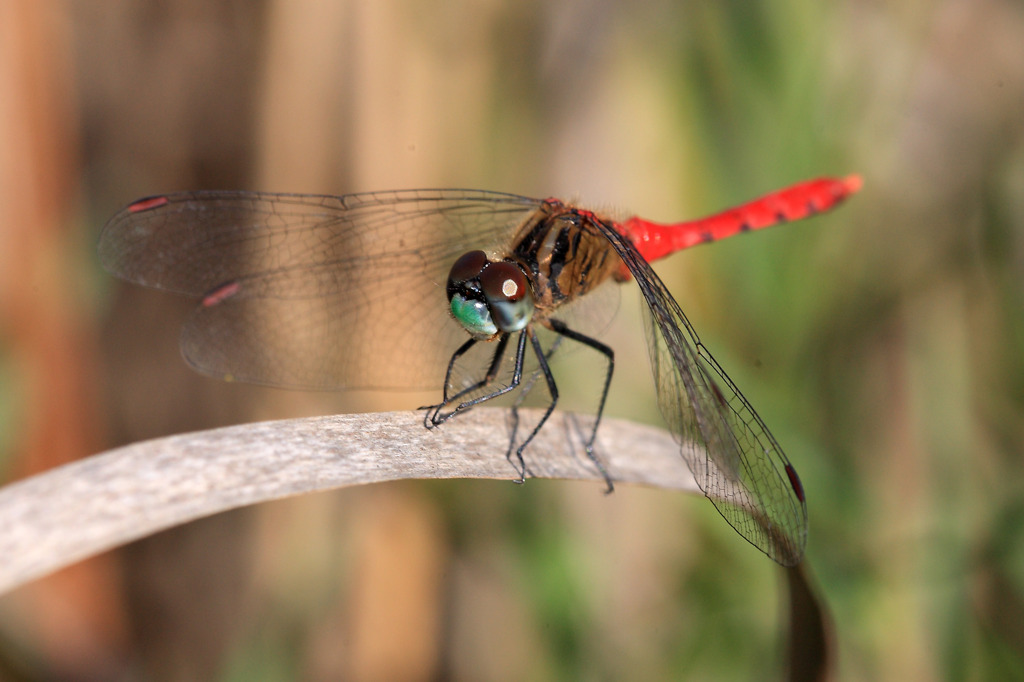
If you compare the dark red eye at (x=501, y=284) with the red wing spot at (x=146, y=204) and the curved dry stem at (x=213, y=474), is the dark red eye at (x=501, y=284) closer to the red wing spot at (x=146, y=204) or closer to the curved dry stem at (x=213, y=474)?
the curved dry stem at (x=213, y=474)

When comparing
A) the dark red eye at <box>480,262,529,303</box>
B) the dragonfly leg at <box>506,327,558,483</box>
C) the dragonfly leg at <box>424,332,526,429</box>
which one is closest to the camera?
the dragonfly leg at <box>506,327,558,483</box>

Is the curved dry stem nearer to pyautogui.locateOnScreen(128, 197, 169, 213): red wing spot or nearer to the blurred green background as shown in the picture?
the blurred green background

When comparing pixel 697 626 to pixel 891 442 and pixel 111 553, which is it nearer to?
pixel 891 442

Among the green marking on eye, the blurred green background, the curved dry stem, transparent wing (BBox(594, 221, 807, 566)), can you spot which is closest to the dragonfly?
the green marking on eye

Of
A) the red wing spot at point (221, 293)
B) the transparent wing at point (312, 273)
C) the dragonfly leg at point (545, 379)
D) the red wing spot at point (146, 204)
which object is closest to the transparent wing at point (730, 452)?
the dragonfly leg at point (545, 379)

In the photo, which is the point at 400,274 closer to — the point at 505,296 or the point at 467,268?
the point at 467,268

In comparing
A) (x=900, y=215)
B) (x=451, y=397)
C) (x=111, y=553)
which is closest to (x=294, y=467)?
(x=451, y=397)

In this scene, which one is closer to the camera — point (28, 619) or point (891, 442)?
point (28, 619)
